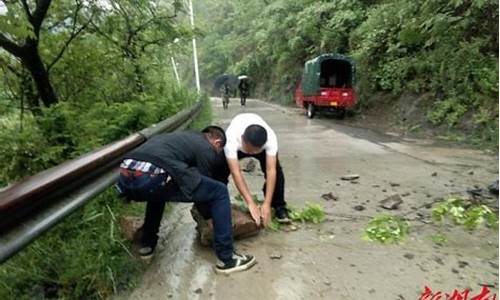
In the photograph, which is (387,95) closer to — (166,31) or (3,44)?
(166,31)

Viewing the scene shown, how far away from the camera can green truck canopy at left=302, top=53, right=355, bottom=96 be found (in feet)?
57.6

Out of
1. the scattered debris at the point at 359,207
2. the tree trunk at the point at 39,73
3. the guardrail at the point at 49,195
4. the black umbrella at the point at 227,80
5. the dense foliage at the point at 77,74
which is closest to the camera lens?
the guardrail at the point at 49,195

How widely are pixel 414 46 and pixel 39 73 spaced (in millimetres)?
12961

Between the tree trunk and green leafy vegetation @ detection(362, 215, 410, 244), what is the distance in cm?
541

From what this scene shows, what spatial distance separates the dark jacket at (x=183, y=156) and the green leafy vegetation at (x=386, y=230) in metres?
1.59

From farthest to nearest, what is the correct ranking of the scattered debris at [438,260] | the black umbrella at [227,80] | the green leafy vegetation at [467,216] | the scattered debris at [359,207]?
1. the black umbrella at [227,80]
2. the scattered debris at [359,207]
3. the green leafy vegetation at [467,216]
4. the scattered debris at [438,260]

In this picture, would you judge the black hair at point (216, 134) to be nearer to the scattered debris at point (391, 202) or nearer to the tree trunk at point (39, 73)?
the scattered debris at point (391, 202)

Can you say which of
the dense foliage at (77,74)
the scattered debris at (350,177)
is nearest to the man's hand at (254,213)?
the dense foliage at (77,74)

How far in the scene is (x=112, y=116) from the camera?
6656 mm

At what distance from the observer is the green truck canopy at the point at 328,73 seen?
691 inches

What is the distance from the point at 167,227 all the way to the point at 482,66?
34.3ft

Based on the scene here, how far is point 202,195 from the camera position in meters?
3.43

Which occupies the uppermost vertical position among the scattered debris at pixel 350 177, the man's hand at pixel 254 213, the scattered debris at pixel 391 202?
the man's hand at pixel 254 213

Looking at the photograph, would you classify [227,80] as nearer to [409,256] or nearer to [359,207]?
[359,207]
